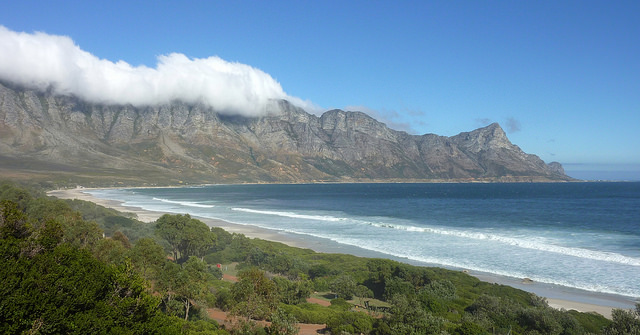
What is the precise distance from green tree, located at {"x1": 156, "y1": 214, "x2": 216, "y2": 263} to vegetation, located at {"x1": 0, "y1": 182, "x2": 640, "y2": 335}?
0.11m

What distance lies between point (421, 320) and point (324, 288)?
13.6 metres

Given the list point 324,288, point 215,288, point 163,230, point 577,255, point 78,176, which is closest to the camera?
point 215,288

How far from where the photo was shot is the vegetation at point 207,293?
34.8ft

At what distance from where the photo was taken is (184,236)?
3591cm

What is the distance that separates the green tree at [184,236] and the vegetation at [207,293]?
0.11 metres

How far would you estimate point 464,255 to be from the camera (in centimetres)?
4325

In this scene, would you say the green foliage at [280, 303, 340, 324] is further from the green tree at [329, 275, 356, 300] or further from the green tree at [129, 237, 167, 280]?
the green tree at [129, 237, 167, 280]

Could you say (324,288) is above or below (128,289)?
below

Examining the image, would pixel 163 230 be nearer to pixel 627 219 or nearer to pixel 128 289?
pixel 128 289

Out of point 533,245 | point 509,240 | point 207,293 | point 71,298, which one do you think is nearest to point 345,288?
point 207,293

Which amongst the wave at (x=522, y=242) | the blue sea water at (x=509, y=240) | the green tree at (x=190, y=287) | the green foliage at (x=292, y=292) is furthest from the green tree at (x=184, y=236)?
the wave at (x=522, y=242)

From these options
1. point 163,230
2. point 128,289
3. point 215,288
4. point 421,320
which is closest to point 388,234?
point 163,230

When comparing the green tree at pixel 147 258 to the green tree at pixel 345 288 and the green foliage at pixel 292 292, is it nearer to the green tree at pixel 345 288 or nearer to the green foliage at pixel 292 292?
the green foliage at pixel 292 292

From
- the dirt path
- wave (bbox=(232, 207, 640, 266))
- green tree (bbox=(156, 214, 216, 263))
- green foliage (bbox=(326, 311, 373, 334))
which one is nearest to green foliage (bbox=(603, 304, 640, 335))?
green foliage (bbox=(326, 311, 373, 334))
